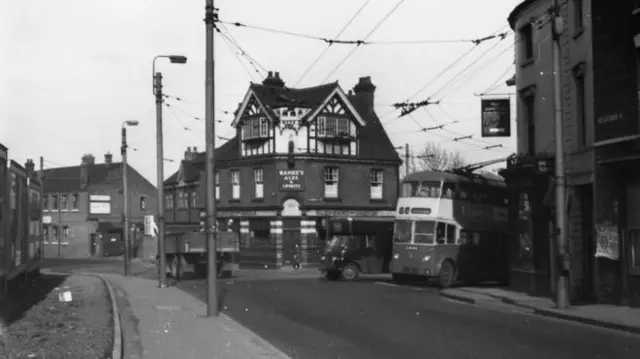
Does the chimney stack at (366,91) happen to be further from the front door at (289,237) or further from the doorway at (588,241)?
the doorway at (588,241)

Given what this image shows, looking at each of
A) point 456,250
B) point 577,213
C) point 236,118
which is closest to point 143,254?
point 236,118

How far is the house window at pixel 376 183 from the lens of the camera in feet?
170

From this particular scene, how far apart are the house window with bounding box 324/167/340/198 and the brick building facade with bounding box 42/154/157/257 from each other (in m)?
33.3

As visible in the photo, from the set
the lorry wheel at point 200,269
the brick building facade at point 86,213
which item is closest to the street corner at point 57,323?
the lorry wheel at point 200,269

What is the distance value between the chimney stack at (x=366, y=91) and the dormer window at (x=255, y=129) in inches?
370

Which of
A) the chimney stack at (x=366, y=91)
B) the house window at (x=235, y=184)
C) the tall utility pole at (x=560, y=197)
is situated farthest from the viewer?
the chimney stack at (x=366, y=91)

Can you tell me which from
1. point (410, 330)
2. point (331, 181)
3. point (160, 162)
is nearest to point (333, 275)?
point (160, 162)

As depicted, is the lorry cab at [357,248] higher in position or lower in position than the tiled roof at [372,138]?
lower

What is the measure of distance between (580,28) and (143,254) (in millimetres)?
51234

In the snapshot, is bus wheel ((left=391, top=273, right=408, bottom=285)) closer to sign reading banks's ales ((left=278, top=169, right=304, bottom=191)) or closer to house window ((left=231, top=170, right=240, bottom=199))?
sign reading banks's ales ((left=278, top=169, right=304, bottom=191))

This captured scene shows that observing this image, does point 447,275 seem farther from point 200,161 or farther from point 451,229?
point 200,161

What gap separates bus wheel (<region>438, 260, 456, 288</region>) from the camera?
29938 millimetres

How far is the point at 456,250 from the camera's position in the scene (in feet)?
99.2

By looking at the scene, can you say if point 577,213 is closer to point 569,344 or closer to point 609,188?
point 609,188
